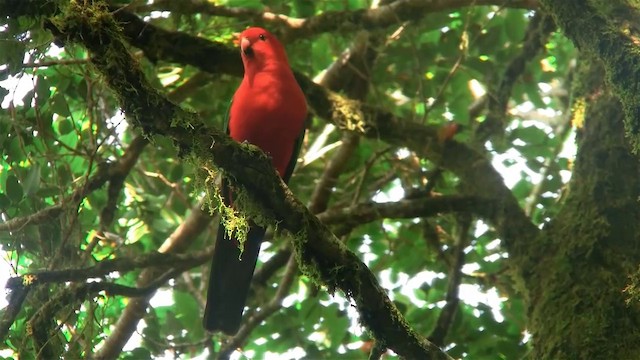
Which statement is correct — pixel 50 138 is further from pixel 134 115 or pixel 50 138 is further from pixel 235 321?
pixel 134 115

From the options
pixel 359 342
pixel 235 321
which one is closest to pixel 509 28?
pixel 359 342

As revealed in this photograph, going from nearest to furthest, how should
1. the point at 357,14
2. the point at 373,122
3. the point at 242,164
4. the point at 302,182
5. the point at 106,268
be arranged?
1. the point at 242,164
2. the point at 106,268
3. the point at 373,122
4. the point at 357,14
5. the point at 302,182

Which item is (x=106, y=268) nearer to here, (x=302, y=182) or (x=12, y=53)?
(x=12, y=53)

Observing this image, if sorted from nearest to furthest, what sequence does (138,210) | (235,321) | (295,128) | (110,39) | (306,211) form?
1. (110,39)
2. (306,211)
3. (235,321)
4. (295,128)
5. (138,210)

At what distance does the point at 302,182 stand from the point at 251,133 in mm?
1551

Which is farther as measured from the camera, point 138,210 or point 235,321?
point 138,210

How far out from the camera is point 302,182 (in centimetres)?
504

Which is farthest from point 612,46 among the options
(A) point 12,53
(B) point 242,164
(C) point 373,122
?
(A) point 12,53

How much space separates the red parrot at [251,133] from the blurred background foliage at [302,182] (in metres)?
0.26

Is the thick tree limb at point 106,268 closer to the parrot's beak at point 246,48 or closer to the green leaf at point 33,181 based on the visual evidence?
the green leaf at point 33,181

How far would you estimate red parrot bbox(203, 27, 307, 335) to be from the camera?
134 inches

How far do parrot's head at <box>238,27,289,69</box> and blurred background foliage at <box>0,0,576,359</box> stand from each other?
0.20m

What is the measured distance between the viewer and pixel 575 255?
2980 mm

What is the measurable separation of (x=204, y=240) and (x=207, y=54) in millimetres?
1426
